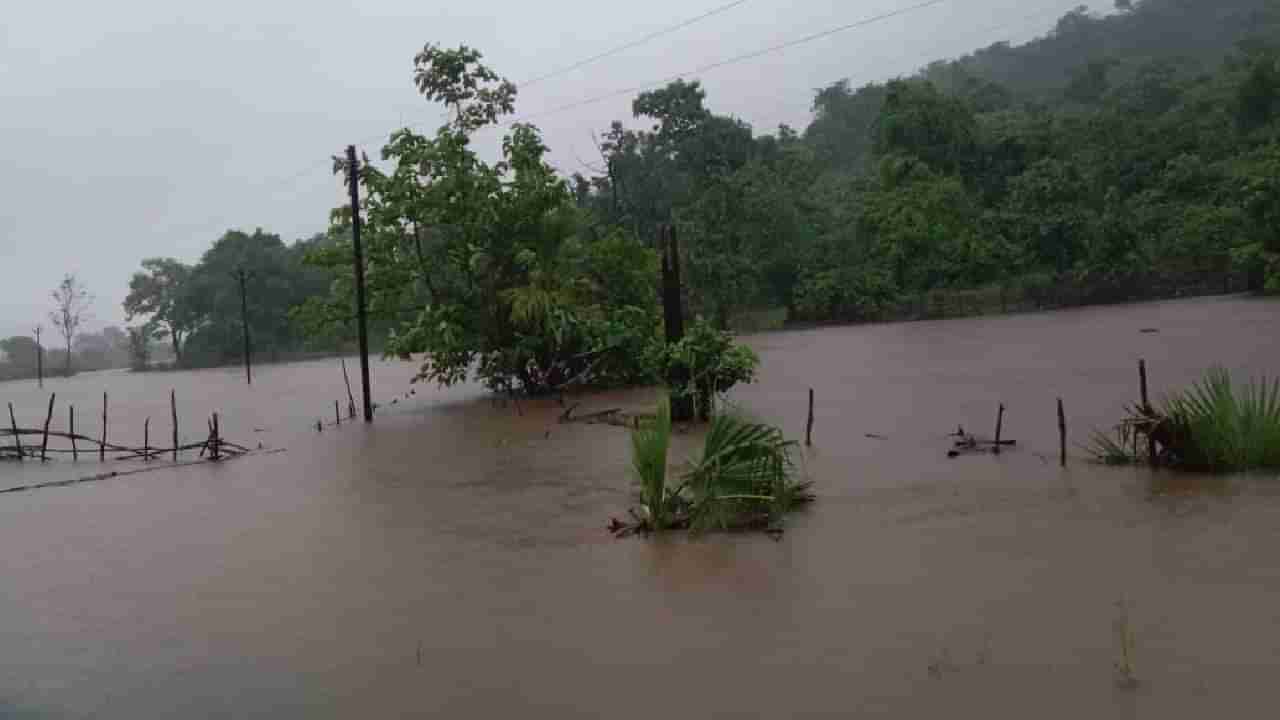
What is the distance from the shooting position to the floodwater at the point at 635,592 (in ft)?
14.8

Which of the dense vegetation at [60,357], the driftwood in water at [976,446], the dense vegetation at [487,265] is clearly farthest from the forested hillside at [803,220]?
the dense vegetation at [60,357]

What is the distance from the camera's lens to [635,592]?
20.0ft

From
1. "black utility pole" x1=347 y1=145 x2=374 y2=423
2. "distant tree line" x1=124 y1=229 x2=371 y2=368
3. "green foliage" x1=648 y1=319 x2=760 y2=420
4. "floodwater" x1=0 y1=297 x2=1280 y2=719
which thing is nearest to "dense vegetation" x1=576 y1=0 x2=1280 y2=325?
"distant tree line" x1=124 y1=229 x2=371 y2=368

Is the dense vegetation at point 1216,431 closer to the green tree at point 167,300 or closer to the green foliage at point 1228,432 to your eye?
the green foliage at point 1228,432

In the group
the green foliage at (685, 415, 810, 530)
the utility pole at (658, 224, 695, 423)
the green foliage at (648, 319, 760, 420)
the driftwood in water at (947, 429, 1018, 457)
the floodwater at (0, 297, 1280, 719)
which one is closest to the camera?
the floodwater at (0, 297, 1280, 719)

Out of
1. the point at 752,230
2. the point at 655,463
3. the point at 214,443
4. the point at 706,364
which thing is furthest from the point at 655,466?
the point at 752,230

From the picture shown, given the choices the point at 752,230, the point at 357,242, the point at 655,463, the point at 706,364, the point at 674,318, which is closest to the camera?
the point at 655,463

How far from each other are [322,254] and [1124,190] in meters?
33.2

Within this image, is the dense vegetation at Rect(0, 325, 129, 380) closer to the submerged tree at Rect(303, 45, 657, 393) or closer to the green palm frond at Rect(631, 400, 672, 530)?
the submerged tree at Rect(303, 45, 657, 393)

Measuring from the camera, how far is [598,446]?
12367 mm

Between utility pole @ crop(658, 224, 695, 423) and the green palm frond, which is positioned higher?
utility pole @ crop(658, 224, 695, 423)

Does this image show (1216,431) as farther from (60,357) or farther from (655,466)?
(60,357)

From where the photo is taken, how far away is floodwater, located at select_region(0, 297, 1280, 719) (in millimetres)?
4512

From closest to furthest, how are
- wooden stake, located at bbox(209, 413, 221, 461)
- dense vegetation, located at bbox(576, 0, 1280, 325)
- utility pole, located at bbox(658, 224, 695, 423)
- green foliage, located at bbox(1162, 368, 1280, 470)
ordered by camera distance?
green foliage, located at bbox(1162, 368, 1280, 470), utility pole, located at bbox(658, 224, 695, 423), wooden stake, located at bbox(209, 413, 221, 461), dense vegetation, located at bbox(576, 0, 1280, 325)
